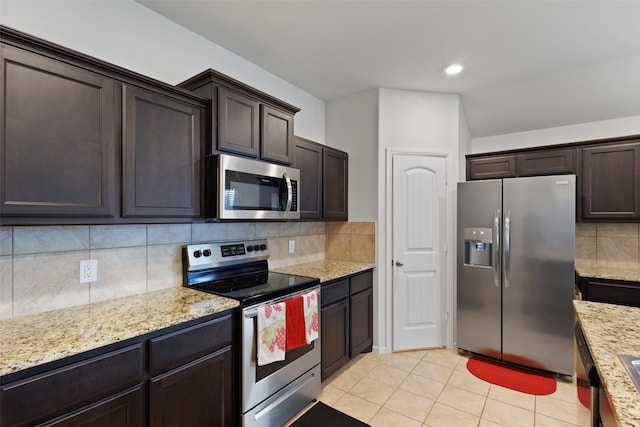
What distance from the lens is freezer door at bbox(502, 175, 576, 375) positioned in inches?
104

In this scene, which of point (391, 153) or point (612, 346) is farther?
point (391, 153)

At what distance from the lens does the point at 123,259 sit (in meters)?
1.85

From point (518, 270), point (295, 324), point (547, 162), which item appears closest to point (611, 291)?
point (518, 270)

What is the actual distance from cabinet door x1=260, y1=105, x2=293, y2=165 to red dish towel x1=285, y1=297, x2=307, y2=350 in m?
1.05

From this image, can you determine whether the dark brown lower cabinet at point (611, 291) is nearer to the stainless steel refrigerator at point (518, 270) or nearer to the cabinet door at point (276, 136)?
the stainless steel refrigerator at point (518, 270)

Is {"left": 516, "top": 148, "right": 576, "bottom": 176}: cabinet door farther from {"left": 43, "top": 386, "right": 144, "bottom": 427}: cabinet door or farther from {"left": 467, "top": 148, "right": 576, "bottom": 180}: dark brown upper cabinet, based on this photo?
{"left": 43, "top": 386, "right": 144, "bottom": 427}: cabinet door

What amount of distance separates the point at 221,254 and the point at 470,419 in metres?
2.10

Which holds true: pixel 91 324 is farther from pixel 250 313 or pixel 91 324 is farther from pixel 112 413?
pixel 250 313

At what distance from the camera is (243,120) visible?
210cm

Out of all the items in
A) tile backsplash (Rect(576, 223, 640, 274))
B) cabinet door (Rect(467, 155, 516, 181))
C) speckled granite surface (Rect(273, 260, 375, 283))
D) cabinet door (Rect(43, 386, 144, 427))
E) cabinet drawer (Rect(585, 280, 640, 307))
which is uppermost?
cabinet door (Rect(467, 155, 516, 181))

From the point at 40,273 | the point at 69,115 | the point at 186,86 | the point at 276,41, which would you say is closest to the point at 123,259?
the point at 40,273

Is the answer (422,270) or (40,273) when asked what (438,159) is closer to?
(422,270)

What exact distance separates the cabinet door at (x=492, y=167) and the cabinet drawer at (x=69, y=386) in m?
3.58

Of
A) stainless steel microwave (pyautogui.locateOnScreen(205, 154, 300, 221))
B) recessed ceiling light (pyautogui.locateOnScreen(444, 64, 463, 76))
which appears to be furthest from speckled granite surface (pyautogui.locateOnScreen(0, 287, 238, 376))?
recessed ceiling light (pyautogui.locateOnScreen(444, 64, 463, 76))
